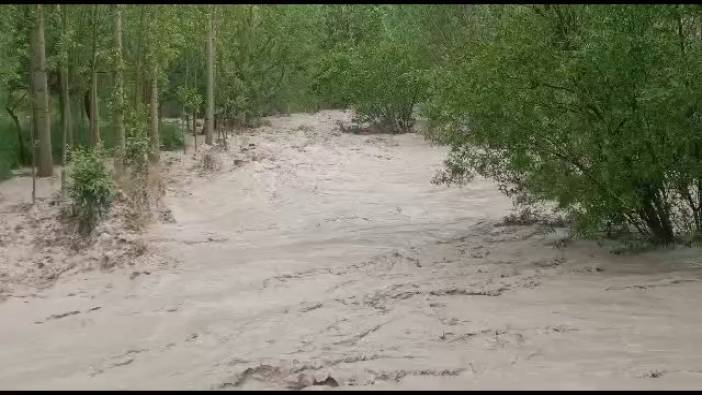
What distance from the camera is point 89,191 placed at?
923 centimetres

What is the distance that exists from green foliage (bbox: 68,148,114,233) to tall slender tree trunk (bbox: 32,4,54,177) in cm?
289

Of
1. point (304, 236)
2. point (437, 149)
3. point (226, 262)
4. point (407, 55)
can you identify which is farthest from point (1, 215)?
point (407, 55)

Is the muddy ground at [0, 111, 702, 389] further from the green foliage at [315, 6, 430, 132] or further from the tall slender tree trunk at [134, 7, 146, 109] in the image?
the green foliage at [315, 6, 430, 132]

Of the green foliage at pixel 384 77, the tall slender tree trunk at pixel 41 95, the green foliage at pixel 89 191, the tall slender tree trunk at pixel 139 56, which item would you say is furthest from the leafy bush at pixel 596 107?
the green foliage at pixel 384 77

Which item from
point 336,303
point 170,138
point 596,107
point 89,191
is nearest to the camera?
point 336,303

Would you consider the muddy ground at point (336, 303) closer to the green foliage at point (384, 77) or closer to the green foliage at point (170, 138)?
the green foliage at point (170, 138)

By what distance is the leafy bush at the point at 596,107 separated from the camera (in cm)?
696

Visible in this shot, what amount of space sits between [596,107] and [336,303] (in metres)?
3.50

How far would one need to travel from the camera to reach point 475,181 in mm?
14227

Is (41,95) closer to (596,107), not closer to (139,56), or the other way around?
(139,56)

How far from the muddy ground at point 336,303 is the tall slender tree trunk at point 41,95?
0.45 m

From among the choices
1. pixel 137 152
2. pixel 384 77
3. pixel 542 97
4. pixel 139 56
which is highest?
pixel 384 77

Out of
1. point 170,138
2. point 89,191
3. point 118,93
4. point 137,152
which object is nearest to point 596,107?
point 89,191

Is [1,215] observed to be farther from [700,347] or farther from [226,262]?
[700,347]
